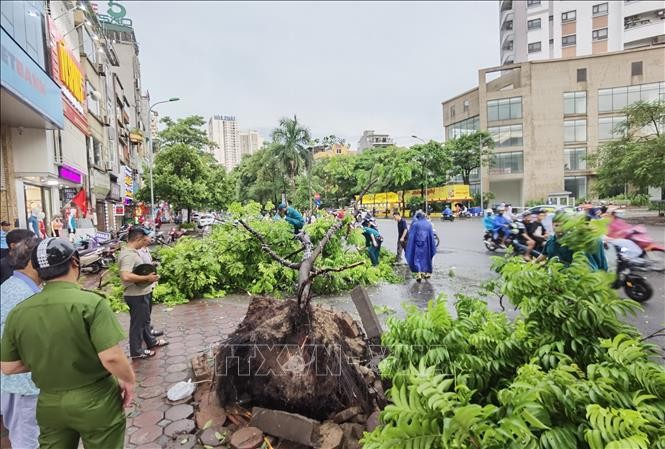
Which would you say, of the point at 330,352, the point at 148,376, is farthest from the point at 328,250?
the point at 330,352

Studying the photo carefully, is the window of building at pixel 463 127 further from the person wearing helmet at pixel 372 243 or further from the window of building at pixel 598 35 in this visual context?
the person wearing helmet at pixel 372 243

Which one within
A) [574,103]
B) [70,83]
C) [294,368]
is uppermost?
[70,83]

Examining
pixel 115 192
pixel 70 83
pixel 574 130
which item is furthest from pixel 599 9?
pixel 115 192

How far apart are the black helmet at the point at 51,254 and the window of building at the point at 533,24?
6187cm

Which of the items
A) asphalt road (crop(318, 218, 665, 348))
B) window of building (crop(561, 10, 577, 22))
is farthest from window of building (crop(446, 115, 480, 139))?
asphalt road (crop(318, 218, 665, 348))

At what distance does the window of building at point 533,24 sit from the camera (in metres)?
49.3

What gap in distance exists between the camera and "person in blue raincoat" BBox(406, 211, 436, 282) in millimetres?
8453

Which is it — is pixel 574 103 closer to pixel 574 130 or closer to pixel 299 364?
pixel 574 130

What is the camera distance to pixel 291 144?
34.9m

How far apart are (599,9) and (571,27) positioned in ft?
20.9

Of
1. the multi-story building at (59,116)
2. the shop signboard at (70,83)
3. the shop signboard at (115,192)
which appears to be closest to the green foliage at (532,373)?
the multi-story building at (59,116)

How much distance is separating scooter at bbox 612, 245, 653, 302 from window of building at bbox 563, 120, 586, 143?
7.51 feet

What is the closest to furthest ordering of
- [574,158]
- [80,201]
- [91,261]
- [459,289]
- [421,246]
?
[574,158] < [459,289] < [421,246] < [91,261] < [80,201]

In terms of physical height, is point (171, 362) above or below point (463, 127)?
below
